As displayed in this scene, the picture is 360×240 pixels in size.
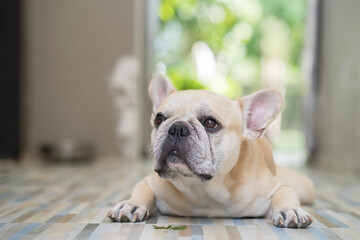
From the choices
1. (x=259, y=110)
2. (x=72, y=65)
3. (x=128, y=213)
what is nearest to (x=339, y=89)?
(x=72, y=65)

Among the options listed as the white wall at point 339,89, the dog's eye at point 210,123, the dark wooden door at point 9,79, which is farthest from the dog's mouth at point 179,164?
the dark wooden door at point 9,79

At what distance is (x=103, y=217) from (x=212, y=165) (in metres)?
0.54

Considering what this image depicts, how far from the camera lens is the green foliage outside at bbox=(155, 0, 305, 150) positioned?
10617 mm

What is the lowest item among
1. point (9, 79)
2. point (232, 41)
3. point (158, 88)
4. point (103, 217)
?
point (103, 217)

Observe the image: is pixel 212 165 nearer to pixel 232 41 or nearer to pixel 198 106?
pixel 198 106

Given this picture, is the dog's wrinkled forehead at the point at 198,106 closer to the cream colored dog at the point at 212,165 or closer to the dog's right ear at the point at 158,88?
the cream colored dog at the point at 212,165

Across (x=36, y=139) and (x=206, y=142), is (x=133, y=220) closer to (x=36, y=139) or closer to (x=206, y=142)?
(x=206, y=142)

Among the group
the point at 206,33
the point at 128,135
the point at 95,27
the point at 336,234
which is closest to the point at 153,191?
the point at 336,234

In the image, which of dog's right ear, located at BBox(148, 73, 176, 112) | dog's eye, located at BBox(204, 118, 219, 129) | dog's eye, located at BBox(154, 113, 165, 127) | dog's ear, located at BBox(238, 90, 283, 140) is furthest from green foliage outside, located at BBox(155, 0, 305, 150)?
dog's eye, located at BBox(204, 118, 219, 129)

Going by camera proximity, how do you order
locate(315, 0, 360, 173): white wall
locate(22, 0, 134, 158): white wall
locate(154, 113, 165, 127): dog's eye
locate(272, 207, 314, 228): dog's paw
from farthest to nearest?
locate(22, 0, 134, 158): white wall, locate(315, 0, 360, 173): white wall, locate(154, 113, 165, 127): dog's eye, locate(272, 207, 314, 228): dog's paw

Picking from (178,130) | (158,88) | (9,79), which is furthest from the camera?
(9,79)

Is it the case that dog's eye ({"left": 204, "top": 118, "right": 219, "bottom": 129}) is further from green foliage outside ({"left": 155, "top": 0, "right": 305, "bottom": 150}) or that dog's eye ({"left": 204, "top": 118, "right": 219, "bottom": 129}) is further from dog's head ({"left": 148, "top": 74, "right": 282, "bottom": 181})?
green foliage outside ({"left": 155, "top": 0, "right": 305, "bottom": 150})

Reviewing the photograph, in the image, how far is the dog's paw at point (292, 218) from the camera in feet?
5.72

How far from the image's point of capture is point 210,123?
1.80 m
